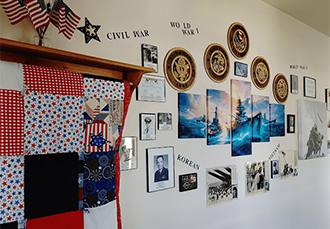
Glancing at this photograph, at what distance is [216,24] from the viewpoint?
2.58 m

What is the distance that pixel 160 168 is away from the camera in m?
2.08

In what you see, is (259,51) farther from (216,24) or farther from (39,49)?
(39,49)

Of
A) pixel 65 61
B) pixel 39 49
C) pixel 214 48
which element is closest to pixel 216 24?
pixel 214 48

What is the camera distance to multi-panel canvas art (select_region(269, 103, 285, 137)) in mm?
3152

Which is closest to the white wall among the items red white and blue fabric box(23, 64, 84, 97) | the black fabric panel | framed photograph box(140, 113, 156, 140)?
framed photograph box(140, 113, 156, 140)

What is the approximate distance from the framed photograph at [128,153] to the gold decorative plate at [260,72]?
5.07 ft

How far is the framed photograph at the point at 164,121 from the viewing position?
6.89ft

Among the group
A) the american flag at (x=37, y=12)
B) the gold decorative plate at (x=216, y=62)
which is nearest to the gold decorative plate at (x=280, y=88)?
the gold decorative plate at (x=216, y=62)

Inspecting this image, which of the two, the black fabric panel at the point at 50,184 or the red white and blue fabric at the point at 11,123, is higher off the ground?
the red white and blue fabric at the point at 11,123

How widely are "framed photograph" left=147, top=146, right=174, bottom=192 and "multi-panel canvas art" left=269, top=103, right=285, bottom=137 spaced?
57.1 inches

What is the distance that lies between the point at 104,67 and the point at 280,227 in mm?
2606

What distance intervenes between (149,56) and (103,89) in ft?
2.05

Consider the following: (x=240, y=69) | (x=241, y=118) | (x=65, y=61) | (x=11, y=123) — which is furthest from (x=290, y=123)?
(x=11, y=123)

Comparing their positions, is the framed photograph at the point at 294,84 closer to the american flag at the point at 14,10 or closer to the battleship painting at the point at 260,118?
the battleship painting at the point at 260,118
